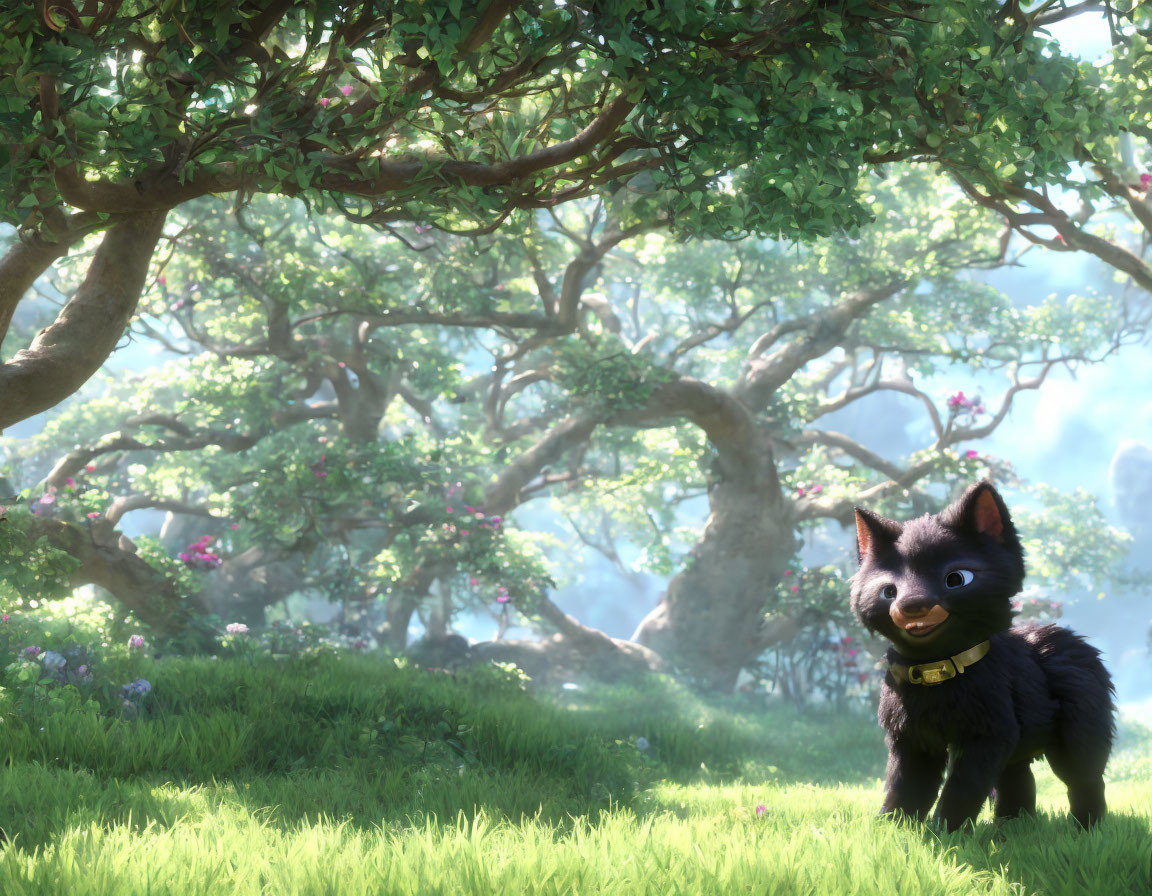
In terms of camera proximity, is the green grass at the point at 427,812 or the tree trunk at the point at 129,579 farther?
the tree trunk at the point at 129,579

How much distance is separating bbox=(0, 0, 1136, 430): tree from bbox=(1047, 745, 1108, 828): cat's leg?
309cm

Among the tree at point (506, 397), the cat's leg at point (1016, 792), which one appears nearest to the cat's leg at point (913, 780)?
the cat's leg at point (1016, 792)

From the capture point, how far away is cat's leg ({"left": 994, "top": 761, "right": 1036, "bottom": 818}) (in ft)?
14.0

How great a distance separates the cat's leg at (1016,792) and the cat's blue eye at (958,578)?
1.26 metres

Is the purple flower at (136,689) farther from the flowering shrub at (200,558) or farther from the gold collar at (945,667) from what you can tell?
the gold collar at (945,667)

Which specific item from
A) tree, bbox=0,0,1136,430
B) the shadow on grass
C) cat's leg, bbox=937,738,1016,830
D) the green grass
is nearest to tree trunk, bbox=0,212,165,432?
tree, bbox=0,0,1136,430

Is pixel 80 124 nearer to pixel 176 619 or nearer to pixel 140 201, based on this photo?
pixel 140 201

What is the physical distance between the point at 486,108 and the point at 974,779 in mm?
3993

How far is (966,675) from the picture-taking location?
375 cm

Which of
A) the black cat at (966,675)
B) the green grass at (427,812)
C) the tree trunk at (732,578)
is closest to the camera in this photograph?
the green grass at (427,812)

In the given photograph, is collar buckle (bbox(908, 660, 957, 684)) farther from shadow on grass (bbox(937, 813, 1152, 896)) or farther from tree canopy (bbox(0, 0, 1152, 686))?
tree canopy (bbox(0, 0, 1152, 686))

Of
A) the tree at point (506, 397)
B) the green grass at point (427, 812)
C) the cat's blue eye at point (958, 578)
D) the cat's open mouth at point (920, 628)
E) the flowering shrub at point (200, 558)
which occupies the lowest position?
the green grass at point (427, 812)

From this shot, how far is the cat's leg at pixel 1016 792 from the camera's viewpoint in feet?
14.0

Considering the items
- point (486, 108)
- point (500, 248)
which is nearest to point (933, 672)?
point (486, 108)
